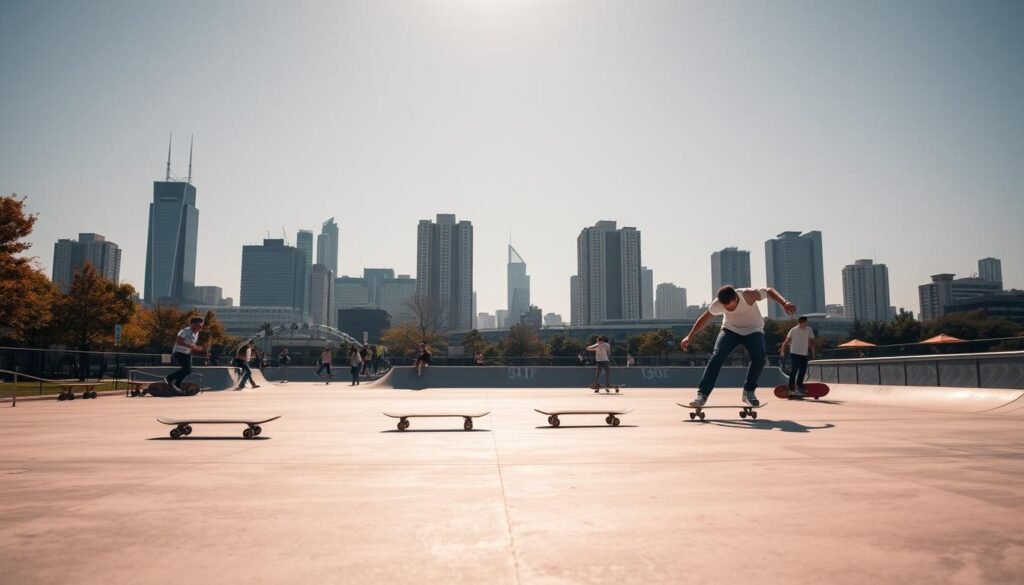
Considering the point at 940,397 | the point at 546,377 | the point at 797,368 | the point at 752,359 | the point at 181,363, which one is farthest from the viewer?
the point at 546,377

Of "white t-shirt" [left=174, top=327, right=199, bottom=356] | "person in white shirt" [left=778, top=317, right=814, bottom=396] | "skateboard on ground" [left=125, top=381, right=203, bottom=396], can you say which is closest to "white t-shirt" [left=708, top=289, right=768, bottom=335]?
"person in white shirt" [left=778, top=317, right=814, bottom=396]

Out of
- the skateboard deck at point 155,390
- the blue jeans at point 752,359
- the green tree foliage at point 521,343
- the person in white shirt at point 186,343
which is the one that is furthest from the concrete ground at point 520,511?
the green tree foliage at point 521,343

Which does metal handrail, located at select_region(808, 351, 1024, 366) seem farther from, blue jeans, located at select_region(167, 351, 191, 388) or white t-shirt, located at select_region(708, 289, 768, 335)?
blue jeans, located at select_region(167, 351, 191, 388)

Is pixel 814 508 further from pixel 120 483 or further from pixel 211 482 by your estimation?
pixel 120 483

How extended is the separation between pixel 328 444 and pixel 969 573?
5374 millimetres

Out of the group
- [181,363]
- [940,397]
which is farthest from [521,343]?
[940,397]

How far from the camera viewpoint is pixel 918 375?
49.5ft

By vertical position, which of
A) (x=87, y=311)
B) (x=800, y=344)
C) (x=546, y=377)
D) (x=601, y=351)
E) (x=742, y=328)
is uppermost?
(x=87, y=311)

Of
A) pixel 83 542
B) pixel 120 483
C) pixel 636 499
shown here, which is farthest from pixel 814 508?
pixel 120 483

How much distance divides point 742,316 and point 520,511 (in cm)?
716

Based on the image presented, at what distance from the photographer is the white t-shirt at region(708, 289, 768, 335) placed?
→ 9.35 m

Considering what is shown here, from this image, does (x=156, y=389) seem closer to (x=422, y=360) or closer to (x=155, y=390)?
(x=155, y=390)

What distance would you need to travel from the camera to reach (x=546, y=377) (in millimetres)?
29734

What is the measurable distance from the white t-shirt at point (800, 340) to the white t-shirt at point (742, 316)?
14.0ft
